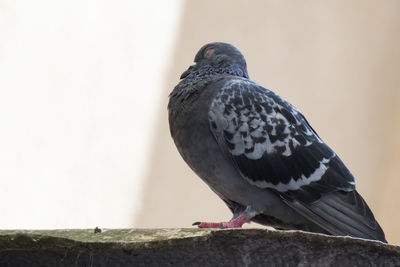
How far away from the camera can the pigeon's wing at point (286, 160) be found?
8.87 ft

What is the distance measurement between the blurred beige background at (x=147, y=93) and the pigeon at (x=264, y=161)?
8.95 feet

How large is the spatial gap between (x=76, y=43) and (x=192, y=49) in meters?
1.16

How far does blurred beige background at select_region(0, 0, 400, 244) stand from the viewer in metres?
5.45

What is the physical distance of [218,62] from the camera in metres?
3.24

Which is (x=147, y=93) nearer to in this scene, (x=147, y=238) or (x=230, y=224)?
(x=230, y=224)

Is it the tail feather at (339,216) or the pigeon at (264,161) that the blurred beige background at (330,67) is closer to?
the pigeon at (264,161)

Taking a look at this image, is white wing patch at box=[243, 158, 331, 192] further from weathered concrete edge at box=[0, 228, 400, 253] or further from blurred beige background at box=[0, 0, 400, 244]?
blurred beige background at box=[0, 0, 400, 244]

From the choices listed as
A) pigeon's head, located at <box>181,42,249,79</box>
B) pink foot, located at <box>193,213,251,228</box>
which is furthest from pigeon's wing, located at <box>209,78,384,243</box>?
pigeon's head, located at <box>181,42,249,79</box>

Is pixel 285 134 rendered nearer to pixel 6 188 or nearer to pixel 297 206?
pixel 297 206

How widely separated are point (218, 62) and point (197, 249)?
71.2 inches

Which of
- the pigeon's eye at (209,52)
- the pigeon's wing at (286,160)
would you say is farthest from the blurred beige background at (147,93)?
the pigeon's wing at (286,160)

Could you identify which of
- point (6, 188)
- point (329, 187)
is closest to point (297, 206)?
point (329, 187)

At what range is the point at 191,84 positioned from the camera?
3023 mm

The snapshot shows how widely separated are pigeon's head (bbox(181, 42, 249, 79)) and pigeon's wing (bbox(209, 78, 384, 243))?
266mm
